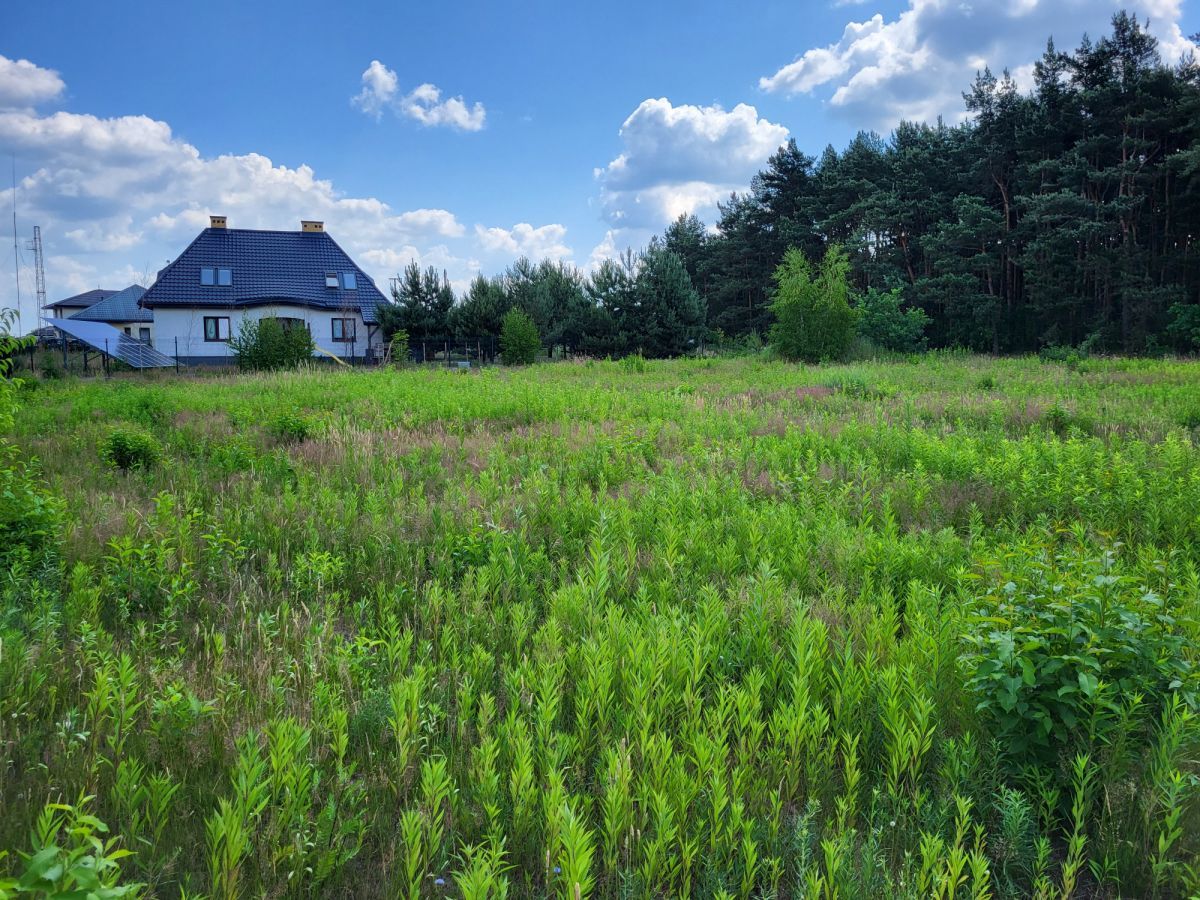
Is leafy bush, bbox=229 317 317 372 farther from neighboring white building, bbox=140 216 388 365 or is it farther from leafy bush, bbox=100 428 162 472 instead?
leafy bush, bbox=100 428 162 472

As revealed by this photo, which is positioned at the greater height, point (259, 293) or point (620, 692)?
point (259, 293)

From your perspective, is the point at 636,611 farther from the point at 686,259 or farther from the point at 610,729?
the point at 686,259

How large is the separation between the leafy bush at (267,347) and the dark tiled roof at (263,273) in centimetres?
1517

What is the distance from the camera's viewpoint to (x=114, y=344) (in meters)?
36.9

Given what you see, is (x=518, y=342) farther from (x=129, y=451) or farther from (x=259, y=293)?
(x=129, y=451)

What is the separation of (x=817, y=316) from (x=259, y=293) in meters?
35.8

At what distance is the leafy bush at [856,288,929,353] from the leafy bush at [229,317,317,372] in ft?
93.9

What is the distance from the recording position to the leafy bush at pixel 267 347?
3142 centimetres

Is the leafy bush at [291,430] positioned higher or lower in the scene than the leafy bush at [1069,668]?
higher

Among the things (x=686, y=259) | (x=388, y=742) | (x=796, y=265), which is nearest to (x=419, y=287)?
(x=796, y=265)

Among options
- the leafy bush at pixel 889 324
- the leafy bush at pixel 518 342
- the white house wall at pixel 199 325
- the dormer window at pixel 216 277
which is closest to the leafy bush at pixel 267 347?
the leafy bush at pixel 518 342

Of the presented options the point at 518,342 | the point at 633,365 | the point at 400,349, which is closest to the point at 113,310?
the point at 400,349

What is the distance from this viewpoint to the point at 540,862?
8.46 ft

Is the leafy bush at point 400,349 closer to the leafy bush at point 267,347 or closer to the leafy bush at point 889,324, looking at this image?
the leafy bush at point 267,347
